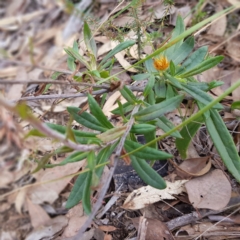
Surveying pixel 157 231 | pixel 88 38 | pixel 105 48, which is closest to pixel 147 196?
pixel 157 231

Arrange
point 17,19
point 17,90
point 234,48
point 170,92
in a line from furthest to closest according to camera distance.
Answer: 1. point 17,19
2. point 17,90
3. point 234,48
4. point 170,92

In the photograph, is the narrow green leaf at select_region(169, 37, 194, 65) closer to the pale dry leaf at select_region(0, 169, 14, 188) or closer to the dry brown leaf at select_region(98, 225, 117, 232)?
the dry brown leaf at select_region(98, 225, 117, 232)

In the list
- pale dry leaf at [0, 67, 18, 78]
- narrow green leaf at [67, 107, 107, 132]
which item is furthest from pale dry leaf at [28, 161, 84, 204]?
pale dry leaf at [0, 67, 18, 78]

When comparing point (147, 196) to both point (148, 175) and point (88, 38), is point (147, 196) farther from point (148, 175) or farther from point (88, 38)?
point (88, 38)

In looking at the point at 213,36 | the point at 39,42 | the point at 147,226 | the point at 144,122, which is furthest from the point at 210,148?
the point at 39,42

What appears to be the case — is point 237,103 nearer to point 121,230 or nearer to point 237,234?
point 237,234
